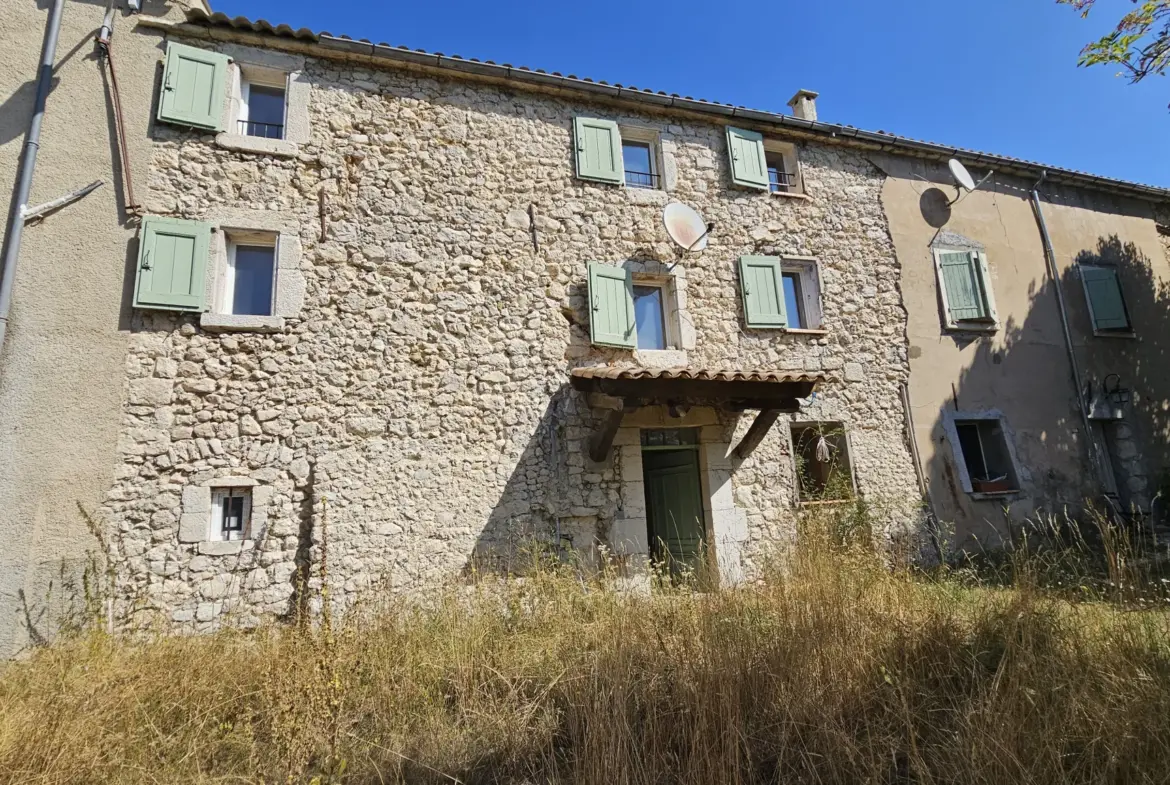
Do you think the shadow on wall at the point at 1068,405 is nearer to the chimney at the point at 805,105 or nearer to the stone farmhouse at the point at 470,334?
the stone farmhouse at the point at 470,334

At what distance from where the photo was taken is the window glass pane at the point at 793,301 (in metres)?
8.45

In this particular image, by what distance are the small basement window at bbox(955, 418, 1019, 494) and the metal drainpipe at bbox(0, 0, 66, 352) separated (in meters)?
11.2

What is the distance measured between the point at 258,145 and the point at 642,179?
4.81 m

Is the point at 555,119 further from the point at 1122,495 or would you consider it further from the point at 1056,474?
the point at 1122,495

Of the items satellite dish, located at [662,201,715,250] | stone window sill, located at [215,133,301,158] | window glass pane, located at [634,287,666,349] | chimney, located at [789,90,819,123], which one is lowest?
window glass pane, located at [634,287,666,349]

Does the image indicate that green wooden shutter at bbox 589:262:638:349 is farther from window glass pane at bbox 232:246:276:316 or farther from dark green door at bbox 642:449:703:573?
window glass pane at bbox 232:246:276:316

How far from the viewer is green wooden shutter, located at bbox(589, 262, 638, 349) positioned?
7203 mm

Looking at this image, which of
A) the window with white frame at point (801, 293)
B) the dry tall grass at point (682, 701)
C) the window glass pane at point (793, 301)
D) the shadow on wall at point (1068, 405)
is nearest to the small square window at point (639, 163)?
the window with white frame at point (801, 293)

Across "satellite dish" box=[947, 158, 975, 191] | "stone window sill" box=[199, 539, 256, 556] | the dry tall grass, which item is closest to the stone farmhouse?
"stone window sill" box=[199, 539, 256, 556]

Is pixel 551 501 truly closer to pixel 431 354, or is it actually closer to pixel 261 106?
pixel 431 354

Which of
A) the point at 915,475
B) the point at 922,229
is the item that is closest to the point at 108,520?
the point at 915,475

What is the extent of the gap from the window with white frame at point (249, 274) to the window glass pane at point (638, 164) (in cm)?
467

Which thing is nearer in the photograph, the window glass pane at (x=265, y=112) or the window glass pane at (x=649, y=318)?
the window glass pane at (x=265, y=112)

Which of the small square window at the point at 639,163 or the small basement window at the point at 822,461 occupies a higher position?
the small square window at the point at 639,163
